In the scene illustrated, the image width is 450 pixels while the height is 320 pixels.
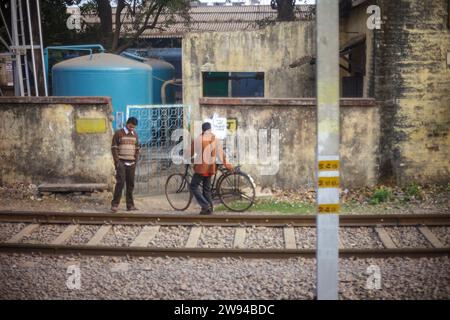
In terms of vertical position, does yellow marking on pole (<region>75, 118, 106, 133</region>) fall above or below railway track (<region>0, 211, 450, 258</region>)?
above

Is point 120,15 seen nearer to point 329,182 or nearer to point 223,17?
point 223,17

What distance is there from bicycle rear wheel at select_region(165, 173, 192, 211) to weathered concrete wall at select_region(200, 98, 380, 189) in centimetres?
156

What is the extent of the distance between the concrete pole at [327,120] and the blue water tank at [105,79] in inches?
486

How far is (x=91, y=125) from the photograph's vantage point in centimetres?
1490

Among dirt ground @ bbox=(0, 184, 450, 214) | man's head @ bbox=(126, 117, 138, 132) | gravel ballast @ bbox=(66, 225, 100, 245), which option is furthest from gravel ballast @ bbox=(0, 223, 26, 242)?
man's head @ bbox=(126, 117, 138, 132)

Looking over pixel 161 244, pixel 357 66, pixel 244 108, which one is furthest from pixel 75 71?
pixel 161 244

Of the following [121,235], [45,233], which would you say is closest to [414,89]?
[121,235]

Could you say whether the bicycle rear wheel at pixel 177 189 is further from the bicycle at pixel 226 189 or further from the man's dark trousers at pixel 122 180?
the man's dark trousers at pixel 122 180

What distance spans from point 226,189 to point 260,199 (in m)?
0.97

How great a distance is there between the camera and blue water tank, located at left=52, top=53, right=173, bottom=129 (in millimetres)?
18875

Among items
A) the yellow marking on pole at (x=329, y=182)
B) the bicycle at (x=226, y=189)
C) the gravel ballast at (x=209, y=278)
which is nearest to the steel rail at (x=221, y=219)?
the bicycle at (x=226, y=189)

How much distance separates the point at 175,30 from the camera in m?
30.4

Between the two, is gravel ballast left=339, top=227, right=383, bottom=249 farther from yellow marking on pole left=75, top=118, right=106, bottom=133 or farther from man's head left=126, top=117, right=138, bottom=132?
yellow marking on pole left=75, top=118, right=106, bottom=133

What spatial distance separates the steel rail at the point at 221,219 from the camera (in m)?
11.4
